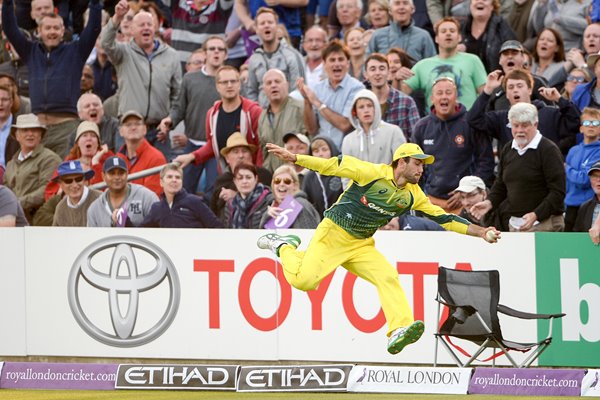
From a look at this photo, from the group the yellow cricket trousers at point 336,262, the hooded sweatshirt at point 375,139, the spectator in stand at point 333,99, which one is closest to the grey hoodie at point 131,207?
the spectator in stand at point 333,99

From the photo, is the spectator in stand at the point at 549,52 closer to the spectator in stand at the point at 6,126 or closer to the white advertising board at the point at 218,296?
the white advertising board at the point at 218,296

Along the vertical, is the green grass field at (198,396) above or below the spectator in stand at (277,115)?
below

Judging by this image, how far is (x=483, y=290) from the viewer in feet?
41.4

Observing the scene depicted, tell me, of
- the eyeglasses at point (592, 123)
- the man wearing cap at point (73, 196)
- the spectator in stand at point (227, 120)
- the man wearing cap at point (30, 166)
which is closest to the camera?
the eyeglasses at point (592, 123)

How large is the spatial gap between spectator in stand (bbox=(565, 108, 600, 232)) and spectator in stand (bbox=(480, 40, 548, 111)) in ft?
3.01

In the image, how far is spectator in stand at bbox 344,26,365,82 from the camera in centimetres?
1647

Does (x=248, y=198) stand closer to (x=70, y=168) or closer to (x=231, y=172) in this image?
(x=231, y=172)

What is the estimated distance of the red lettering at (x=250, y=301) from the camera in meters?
14.0

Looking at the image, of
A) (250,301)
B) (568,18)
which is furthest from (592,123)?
(250,301)

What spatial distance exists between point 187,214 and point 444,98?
11.0ft

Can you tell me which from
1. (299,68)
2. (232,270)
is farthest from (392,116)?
(232,270)

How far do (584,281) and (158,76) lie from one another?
694 cm

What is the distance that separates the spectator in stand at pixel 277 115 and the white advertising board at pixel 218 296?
190cm

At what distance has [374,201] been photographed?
1194 cm
